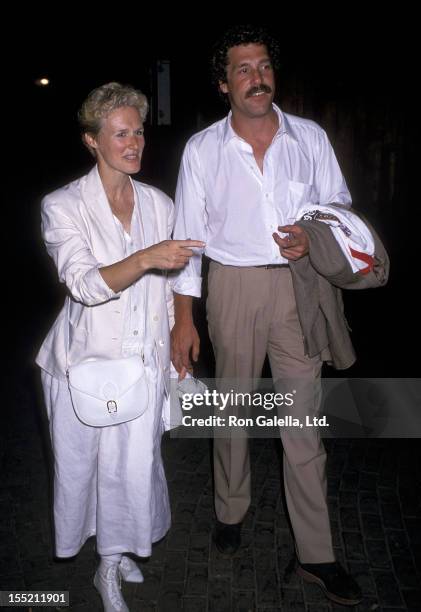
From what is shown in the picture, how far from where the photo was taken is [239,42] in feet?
10.8

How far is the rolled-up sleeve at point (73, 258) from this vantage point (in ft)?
8.71

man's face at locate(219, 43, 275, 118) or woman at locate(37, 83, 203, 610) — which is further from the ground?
man's face at locate(219, 43, 275, 118)

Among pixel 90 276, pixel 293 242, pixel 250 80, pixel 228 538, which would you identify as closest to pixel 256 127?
pixel 250 80

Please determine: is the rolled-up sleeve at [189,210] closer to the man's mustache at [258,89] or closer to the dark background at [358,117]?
the man's mustache at [258,89]

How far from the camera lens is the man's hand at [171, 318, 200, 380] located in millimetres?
3334

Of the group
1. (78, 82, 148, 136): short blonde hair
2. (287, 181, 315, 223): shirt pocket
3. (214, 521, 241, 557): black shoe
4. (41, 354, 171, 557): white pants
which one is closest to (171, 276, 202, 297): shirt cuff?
(41, 354, 171, 557): white pants

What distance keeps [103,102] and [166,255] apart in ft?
2.69

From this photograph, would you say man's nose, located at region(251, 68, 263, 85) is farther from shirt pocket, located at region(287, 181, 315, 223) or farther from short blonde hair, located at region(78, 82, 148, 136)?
short blonde hair, located at region(78, 82, 148, 136)

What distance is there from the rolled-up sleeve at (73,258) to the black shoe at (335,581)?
180cm

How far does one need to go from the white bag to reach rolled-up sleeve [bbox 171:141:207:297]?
58 cm
